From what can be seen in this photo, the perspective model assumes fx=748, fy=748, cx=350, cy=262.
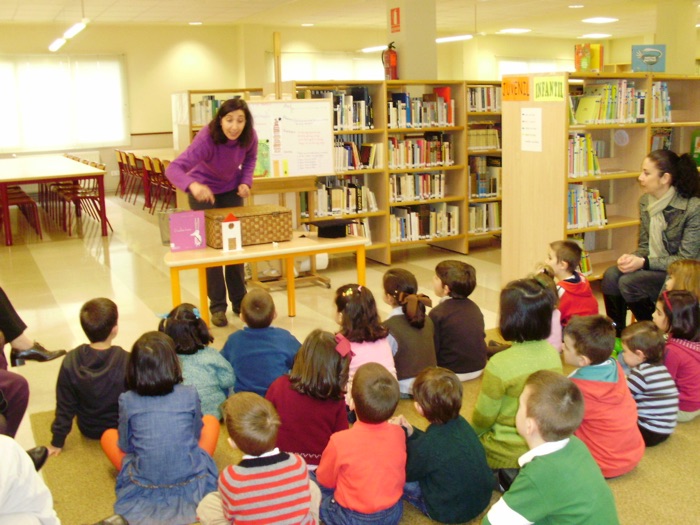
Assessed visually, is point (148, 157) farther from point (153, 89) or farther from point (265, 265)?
point (265, 265)

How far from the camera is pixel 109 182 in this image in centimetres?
1427

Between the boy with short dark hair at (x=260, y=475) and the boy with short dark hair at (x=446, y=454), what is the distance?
454mm

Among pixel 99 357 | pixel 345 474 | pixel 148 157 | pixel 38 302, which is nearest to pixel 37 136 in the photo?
pixel 148 157

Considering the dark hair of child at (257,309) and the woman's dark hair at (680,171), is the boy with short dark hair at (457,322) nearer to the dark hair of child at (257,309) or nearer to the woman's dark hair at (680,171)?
the dark hair of child at (257,309)

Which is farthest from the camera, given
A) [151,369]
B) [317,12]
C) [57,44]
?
[317,12]

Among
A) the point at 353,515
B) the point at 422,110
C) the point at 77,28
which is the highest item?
the point at 77,28

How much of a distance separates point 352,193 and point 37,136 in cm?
910

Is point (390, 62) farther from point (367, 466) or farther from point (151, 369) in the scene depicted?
point (367, 466)

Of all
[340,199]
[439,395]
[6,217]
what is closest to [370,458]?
[439,395]

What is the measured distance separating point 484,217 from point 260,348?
4737mm

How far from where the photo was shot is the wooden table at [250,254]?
171 inches

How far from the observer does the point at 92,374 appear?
3221 mm

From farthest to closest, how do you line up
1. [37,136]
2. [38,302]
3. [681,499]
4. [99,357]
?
[37,136]
[38,302]
[99,357]
[681,499]

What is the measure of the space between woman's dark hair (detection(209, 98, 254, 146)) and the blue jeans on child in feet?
9.42
